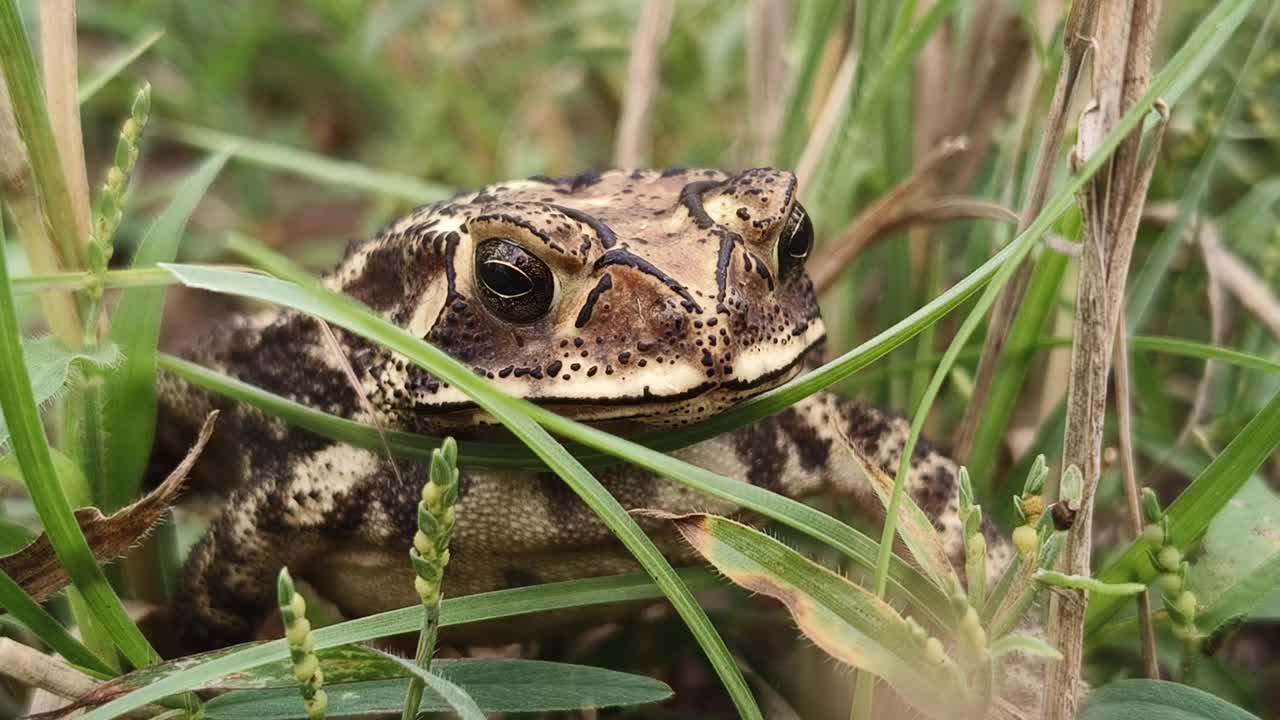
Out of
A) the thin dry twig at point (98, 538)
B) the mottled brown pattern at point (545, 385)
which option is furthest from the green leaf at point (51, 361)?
the mottled brown pattern at point (545, 385)

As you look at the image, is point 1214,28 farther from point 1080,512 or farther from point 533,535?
point 533,535

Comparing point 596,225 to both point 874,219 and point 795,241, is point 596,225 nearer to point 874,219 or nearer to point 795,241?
point 795,241

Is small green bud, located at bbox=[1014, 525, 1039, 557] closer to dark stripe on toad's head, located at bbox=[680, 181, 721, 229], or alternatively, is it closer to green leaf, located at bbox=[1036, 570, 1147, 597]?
green leaf, located at bbox=[1036, 570, 1147, 597]

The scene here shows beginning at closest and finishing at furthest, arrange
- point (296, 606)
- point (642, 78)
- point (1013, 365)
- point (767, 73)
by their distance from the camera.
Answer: point (296, 606), point (1013, 365), point (767, 73), point (642, 78)

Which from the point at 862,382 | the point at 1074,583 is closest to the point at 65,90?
the point at 862,382

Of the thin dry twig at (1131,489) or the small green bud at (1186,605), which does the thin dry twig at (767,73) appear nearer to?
the thin dry twig at (1131,489)

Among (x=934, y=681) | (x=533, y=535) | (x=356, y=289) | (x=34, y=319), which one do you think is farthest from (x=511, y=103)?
(x=934, y=681)

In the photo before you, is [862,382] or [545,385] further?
[862,382]
